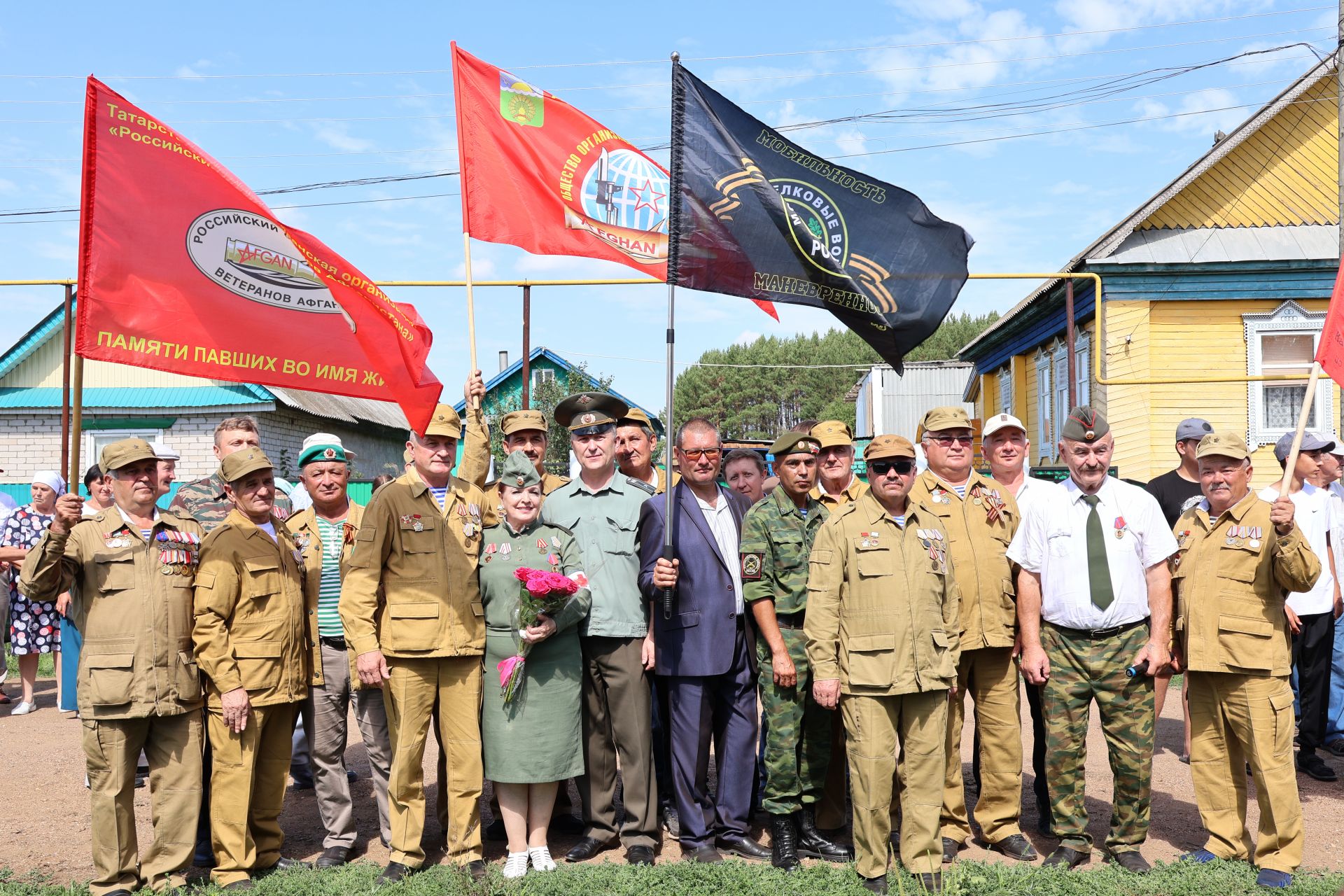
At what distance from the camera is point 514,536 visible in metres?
5.08

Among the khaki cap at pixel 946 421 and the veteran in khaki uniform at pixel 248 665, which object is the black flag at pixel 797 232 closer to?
the khaki cap at pixel 946 421

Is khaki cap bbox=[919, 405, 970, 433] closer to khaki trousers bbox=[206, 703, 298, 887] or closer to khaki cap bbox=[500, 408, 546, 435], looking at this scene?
khaki cap bbox=[500, 408, 546, 435]

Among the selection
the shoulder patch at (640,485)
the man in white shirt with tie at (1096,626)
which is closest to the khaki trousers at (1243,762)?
the man in white shirt with tie at (1096,626)

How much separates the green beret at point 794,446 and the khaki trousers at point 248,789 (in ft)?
9.13

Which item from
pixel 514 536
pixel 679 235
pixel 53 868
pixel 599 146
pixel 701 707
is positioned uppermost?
pixel 599 146

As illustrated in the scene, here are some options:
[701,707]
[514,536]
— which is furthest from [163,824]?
[701,707]

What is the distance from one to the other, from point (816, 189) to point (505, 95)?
2.16 meters

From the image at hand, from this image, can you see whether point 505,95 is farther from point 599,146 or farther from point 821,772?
point 821,772

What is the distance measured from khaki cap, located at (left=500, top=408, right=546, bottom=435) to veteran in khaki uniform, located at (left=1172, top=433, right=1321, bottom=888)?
3.50 metres

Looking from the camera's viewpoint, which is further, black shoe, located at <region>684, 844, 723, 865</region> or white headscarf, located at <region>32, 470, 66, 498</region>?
white headscarf, located at <region>32, 470, 66, 498</region>

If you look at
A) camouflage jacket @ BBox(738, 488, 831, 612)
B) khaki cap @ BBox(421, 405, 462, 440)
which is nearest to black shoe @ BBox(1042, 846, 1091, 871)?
camouflage jacket @ BBox(738, 488, 831, 612)

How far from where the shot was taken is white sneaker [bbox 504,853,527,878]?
4754mm

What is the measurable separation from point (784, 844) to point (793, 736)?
0.53 meters

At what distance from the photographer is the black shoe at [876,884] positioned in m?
4.53
